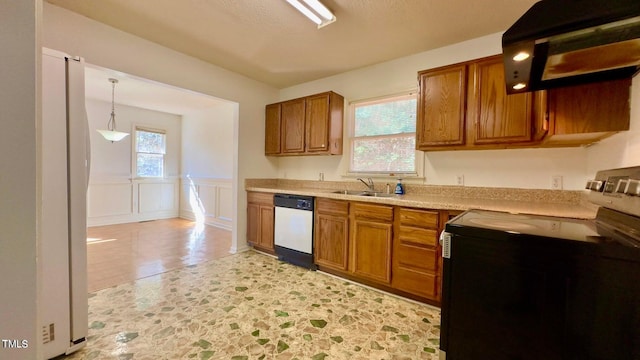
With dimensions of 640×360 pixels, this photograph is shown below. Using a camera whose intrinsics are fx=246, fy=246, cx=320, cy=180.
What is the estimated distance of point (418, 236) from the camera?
2.23 m

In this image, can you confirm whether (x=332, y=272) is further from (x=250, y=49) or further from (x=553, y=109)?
(x=250, y=49)

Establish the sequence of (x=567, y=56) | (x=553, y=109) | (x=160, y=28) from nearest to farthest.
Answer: (x=567, y=56) < (x=553, y=109) < (x=160, y=28)

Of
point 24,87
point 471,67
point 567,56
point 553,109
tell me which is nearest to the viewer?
point 24,87

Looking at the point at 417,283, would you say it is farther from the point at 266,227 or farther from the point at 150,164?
the point at 150,164

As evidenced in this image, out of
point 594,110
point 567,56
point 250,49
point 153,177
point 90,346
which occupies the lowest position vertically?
point 90,346

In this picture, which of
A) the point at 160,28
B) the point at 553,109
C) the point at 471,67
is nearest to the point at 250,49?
the point at 160,28

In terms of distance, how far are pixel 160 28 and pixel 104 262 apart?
2.90 metres

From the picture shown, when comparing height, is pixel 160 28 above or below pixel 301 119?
above

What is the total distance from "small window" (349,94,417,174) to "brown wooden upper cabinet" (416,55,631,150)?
41 cm

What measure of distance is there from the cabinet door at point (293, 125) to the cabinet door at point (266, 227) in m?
0.98

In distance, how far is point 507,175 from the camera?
2.41 meters

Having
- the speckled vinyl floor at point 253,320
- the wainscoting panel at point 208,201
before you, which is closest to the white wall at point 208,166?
the wainscoting panel at point 208,201

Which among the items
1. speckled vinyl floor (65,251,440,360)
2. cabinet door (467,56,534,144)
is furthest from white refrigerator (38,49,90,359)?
cabinet door (467,56,534,144)

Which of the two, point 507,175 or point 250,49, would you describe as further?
point 250,49
